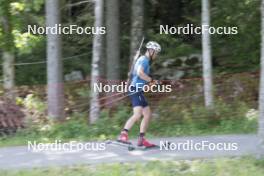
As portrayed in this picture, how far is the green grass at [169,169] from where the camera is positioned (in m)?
8.57

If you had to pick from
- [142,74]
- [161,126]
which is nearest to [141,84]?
[142,74]

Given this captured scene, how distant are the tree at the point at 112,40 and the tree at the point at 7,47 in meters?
2.36

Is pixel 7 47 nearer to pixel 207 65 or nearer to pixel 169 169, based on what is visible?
pixel 207 65

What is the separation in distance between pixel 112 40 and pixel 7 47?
2.57 m

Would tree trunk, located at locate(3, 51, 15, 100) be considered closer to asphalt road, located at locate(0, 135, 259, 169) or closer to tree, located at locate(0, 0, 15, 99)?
tree, located at locate(0, 0, 15, 99)

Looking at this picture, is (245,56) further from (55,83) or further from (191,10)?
(55,83)

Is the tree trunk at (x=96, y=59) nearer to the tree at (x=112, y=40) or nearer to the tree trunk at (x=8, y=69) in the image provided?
the tree at (x=112, y=40)

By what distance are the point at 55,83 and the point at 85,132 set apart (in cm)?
165

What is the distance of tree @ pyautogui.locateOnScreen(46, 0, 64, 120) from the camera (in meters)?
12.6

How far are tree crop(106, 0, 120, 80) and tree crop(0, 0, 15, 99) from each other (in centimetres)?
236

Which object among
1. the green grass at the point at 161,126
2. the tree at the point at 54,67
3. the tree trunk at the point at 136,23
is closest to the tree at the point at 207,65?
the green grass at the point at 161,126


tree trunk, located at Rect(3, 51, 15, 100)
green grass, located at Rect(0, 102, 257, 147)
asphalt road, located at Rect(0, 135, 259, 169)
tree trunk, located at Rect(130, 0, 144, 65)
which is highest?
tree trunk, located at Rect(130, 0, 144, 65)

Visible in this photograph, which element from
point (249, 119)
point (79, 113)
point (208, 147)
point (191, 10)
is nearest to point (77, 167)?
point (208, 147)

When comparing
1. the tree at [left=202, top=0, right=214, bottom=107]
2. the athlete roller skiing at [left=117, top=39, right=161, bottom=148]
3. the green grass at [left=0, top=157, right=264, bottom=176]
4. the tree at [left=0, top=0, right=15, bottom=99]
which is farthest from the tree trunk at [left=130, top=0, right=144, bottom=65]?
the green grass at [left=0, top=157, right=264, bottom=176]
